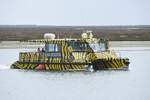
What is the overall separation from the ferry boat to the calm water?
2.73 ft

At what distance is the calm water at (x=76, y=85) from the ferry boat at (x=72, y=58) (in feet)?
2.73

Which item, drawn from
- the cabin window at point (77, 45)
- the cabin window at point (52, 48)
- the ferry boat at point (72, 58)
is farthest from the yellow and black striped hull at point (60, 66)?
the cabin window at point (77, 45)

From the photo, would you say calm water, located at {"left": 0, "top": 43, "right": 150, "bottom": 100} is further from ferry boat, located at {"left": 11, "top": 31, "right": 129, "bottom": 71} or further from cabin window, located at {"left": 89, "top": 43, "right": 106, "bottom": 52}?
cabin window, located at {"left": 89, "top": 43, "right": 106, "bottom": 52}

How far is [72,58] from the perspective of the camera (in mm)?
51938

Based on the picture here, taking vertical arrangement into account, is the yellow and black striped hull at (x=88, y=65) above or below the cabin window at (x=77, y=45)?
below

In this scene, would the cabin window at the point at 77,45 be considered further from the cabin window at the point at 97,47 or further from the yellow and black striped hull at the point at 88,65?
the yellow and black striped hull at the point at 88,65

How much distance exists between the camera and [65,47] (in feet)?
173

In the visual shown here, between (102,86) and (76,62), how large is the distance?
28.4ft

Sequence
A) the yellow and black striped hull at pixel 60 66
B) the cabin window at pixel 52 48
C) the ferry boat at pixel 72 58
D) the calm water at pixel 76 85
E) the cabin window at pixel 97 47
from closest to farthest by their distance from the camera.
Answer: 1. the calm water at pixel 76 85
2. the yellow and black striped hull at pixel 60 66
3. the ferry boat at pixel 72 58
4. the cabin window at pixel 52 48
5. the cabin window at pixel 97 47

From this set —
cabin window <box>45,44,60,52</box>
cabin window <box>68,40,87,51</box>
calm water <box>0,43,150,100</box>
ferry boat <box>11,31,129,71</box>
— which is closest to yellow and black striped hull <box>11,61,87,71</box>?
ferry boat <box>11,31,129,71</box>

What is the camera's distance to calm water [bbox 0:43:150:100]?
38.1 meters

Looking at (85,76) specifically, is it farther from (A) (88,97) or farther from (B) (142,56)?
(B) (142,56)

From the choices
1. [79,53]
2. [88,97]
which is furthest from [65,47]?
[88,97]

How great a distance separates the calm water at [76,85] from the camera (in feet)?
125
